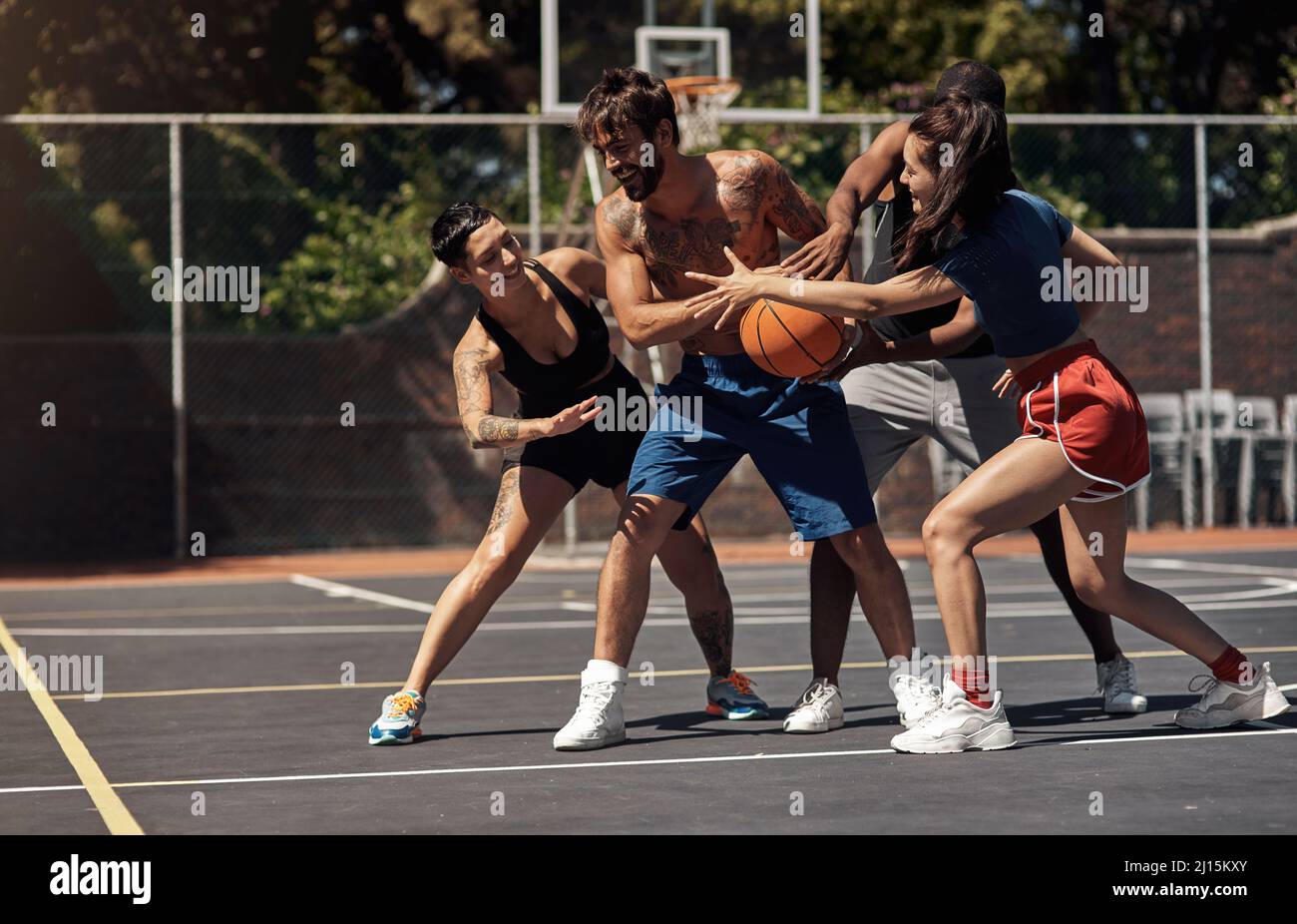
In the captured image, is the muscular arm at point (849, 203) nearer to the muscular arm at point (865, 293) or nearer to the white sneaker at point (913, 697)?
the muscular arm at point (865, 293)

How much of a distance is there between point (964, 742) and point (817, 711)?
734 mm

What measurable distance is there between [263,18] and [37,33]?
483cm

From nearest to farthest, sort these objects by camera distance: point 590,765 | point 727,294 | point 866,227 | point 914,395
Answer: point 727,294 < point 590,765 < point 914,395 < point 866,227

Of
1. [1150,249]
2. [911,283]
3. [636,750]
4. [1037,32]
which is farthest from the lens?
[1037,32]

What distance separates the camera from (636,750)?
681 centimetres

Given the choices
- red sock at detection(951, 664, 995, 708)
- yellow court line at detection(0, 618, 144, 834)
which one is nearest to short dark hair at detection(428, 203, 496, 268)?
yellow court line at detection(0, 618, 144, 834)

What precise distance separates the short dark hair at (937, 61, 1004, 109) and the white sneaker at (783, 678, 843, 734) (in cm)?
228

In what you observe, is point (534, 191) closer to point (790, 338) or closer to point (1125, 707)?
point (1125, 707)

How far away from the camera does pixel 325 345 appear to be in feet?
58.2

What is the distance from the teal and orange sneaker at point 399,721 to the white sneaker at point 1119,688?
2.68 m

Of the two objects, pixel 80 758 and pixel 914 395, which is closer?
pixel 80 758

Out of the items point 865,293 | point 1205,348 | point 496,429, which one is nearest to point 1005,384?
point 865,293

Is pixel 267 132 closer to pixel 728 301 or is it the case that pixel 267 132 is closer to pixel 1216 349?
pixel 1216 349
